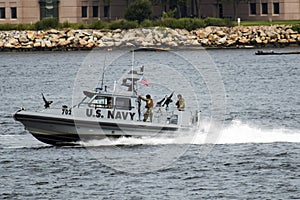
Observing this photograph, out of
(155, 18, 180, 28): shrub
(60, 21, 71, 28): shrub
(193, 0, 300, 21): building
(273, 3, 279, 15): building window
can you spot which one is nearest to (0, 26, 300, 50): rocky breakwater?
(155, 18, 180, 28): shrub

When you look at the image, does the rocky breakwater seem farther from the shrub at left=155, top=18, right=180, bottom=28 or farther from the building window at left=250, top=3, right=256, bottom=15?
the building window at left=250, top=3, right=256, bottom=15

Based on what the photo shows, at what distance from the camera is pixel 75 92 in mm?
64562

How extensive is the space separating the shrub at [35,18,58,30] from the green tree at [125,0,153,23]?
9602mm

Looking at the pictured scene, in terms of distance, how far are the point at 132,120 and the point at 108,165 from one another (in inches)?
111

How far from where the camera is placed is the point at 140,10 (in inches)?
4995

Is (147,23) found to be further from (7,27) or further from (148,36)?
(7,27)

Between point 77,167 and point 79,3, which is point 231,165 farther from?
point 79,3

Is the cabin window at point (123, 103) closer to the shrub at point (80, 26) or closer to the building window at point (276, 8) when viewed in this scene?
the shrub at point (80, 26)

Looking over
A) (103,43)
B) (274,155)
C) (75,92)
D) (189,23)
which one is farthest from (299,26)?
(274,155)

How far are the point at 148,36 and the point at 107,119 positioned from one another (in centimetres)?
8709

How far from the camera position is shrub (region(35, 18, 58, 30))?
410 ft

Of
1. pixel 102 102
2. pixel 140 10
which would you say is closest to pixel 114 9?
pixel 140 10

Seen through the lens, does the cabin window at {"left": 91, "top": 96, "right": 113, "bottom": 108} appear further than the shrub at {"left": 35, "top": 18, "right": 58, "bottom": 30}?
No

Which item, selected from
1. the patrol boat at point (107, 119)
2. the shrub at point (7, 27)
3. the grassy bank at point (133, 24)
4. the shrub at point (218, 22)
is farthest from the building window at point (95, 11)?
the patrol boat at point (107, 119)
